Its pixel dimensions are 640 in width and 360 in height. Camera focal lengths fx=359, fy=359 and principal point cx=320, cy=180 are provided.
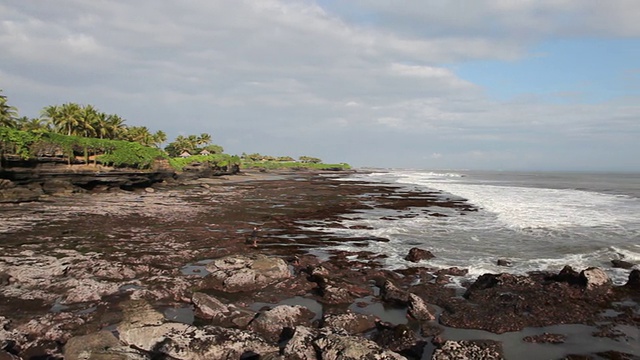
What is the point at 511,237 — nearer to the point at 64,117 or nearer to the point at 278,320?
the point at 278,320

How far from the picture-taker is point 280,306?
372 inches

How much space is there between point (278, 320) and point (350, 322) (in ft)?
5.88

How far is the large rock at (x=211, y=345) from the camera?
723 centimetres

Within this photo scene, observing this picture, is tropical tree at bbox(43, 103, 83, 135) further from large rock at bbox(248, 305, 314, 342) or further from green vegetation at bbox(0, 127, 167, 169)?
large rock at bbox(248, 305, 314, 342)

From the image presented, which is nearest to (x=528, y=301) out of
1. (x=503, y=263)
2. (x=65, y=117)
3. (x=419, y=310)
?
(x=419, y=310)

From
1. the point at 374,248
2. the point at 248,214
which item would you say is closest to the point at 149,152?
the point at 248,214


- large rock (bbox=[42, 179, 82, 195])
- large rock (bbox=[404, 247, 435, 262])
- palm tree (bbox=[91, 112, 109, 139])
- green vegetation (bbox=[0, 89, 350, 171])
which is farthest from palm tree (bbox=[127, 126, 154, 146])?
large rock (bbox=[404, 247, 435, 262])

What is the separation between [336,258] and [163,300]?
24.7ft

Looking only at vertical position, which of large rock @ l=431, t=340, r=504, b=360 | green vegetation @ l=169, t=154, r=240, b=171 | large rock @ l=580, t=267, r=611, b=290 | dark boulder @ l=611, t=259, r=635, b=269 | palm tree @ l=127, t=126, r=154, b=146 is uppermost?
palm tree @ l=127, t=126, r=154, b=146

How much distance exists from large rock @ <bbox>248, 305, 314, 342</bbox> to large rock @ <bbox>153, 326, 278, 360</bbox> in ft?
2.43

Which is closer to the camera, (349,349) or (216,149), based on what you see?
(349,349)

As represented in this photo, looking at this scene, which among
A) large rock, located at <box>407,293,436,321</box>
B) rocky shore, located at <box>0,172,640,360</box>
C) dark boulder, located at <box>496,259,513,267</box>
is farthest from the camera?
dark boulder, located at <box>496,259,513,267</box>

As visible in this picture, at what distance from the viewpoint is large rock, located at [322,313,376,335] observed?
8758 millimetres

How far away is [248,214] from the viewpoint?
29.2 m
